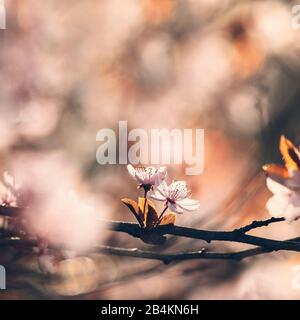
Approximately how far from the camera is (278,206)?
0.65m

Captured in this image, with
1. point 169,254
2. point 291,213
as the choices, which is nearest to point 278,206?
point 291,213

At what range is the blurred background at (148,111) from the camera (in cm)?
84

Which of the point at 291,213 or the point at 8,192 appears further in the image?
the point at 8,192

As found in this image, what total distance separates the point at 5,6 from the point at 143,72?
10.4 inches

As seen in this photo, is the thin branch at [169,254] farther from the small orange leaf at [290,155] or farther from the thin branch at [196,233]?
the small orange leaf at [290,155]

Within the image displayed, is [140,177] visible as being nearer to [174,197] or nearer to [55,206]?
[174,197]

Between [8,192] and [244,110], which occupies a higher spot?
[244,110]

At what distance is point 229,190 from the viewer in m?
0.85

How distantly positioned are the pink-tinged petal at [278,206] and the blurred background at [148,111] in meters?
0.19

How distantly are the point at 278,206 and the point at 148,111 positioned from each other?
32cm

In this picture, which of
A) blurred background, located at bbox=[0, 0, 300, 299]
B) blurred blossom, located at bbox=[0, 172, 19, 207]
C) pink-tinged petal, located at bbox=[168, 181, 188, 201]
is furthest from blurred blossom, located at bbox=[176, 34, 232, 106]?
blurred blossom, located at bbox=[0, 172, 19, 207]

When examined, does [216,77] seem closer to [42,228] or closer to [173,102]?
[173,102]

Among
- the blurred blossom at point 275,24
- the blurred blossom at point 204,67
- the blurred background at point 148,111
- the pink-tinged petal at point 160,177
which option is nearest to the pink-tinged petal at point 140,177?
the pink-tinged petal at point 160,177
